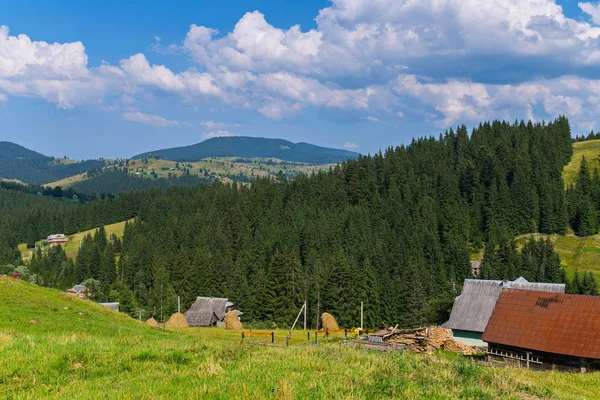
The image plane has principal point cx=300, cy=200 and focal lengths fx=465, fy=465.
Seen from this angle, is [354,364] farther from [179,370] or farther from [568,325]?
[568,325]

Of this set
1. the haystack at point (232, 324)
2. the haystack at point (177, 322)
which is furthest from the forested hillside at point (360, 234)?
the haystack at point (232, 324)

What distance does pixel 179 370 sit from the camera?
1201 cm

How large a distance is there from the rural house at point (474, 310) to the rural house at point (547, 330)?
1271 centimetres

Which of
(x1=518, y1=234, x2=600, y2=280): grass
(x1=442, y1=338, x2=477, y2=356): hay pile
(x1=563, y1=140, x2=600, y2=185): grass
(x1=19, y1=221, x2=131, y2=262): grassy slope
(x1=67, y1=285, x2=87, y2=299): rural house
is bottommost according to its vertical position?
(x1=67, y1=285, x2=87, y2=299): rural house

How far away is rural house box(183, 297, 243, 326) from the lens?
81125 millimetres

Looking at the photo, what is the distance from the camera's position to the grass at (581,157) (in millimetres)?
145562

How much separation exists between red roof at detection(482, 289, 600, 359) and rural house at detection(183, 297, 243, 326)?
5340cm

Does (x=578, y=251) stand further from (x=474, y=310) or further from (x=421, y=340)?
(x=421, y=340)

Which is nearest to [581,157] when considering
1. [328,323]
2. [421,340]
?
[328,323]

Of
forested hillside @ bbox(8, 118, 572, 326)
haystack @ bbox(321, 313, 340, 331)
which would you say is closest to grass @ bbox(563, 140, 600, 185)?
forested hillside @ bbox(8, 118, 572, 326)

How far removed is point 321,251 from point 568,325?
264 feet

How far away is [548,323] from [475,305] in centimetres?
1801

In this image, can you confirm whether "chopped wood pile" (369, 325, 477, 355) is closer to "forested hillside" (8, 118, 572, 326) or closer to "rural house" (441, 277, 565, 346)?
"rural house" (441, 277, 565, 346)

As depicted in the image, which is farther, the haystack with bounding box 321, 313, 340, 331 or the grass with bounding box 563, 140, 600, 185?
the grass with bounding box 563, 140, 600, 185
